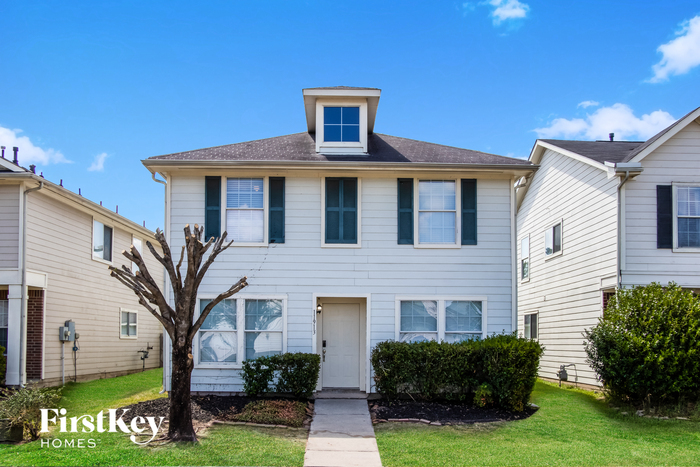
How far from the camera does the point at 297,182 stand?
1234cm

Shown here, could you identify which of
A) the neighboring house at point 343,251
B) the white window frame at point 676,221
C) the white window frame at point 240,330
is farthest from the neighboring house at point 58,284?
the white window frame at point 676,221

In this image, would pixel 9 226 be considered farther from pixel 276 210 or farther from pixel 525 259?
pixel 525 259

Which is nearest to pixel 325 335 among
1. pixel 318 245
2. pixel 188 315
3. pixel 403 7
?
pixel 318 245

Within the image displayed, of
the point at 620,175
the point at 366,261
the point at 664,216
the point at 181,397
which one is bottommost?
the point at 181,397

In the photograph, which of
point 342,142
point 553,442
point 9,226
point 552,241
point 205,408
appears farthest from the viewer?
point 552,241

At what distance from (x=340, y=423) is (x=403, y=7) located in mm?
10564

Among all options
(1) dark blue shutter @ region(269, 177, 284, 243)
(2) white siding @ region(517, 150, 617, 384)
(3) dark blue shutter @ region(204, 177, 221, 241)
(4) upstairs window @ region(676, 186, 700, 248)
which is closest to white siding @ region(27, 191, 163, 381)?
(3) dark blue shutter @ region(204, 177, 221, 241)

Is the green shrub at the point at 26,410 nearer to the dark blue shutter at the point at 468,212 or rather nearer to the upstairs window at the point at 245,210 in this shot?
the upstairs window at the point at 245,210

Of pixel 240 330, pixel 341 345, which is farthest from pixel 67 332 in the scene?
pixel 341 345

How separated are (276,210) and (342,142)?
7.38 feet

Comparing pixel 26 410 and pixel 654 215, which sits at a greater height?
pixel 654 215

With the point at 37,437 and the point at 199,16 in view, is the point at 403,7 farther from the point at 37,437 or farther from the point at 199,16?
the point at 37,437

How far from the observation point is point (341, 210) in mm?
12258

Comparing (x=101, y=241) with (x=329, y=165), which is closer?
(x=329, y=165)
